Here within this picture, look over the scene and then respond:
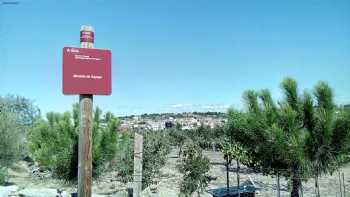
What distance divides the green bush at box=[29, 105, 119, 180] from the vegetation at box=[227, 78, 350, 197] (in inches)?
140

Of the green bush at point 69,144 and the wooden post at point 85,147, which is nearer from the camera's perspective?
the wooden post at point 85,147

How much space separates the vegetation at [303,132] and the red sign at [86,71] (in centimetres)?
420

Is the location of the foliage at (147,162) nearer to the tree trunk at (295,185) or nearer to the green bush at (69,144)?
the green bush at (69,144)

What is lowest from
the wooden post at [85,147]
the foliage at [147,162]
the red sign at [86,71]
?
the foliage at [147,162]

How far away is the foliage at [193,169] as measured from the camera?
1095cm

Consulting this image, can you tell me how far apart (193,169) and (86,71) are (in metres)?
8.09

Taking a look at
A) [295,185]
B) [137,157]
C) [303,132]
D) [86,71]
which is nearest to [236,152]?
[295,185]

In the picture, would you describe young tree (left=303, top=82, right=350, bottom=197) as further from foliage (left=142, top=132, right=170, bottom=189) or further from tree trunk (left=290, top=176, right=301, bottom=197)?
foliage (left=142, top=132, right=170, bottom=189)

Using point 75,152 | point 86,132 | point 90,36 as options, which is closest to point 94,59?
point 90,36

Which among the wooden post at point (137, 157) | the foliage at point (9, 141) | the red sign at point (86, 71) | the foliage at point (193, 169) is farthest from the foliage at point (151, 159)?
the foliage at point (9, 141)

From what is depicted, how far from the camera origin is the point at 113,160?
906cm

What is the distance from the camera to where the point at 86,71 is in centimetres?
332

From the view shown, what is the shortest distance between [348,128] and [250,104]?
6.41ft

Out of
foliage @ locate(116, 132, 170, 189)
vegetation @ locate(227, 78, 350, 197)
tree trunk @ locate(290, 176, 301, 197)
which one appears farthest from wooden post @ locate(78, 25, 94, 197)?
foliage @ locate(116, 132, 170, 189)
